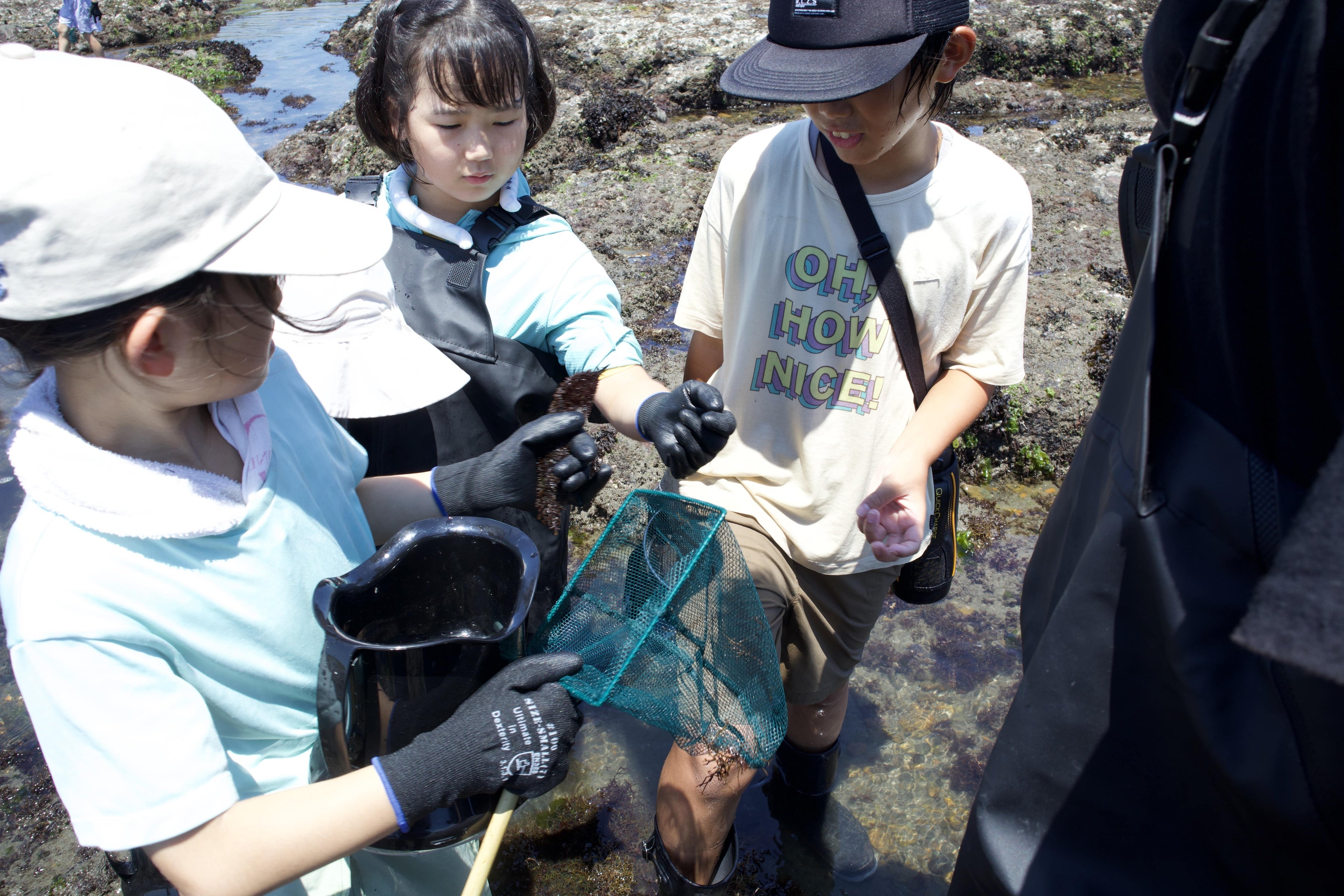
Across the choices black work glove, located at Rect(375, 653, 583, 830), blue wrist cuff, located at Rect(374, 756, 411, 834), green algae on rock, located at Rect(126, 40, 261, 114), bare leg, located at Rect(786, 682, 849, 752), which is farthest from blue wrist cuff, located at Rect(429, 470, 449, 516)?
green algae on rock, located at Rect(126, 40, 261, 114)

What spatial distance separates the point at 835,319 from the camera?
1860mm

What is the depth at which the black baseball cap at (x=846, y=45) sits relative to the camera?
1.58 metres

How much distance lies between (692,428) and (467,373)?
56cm

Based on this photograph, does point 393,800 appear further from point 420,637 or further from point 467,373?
point 467,373

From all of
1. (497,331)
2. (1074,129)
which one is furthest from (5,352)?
(1074,129)

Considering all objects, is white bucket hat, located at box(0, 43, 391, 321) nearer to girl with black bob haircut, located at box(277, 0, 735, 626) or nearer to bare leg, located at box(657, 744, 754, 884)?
girl with black bob haircut, located at box(277, 0, 735, 626)

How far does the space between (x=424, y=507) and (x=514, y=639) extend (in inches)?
19.5

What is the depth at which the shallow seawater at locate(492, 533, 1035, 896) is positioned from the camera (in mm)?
2482

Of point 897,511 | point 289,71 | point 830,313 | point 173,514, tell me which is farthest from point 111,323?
point 289,71

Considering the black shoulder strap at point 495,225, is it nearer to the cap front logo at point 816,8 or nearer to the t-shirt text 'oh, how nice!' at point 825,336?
the t-shirt text 'oh, how nice!' at point 825,336

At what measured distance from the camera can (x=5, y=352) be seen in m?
1.14

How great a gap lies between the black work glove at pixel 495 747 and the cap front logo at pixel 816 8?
4.47 ft

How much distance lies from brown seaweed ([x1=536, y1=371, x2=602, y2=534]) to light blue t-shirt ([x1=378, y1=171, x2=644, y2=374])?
30 millimetres

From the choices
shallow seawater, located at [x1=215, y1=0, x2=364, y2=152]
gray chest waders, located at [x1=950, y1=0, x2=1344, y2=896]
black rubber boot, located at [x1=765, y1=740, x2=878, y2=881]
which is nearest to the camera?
gray chest waders, located at [x1=950, y1=0, x2=1344, y2=896]
